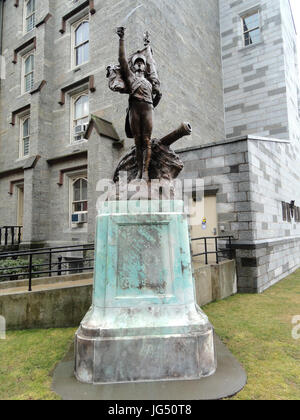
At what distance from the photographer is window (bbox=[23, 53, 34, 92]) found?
13445 millimetres

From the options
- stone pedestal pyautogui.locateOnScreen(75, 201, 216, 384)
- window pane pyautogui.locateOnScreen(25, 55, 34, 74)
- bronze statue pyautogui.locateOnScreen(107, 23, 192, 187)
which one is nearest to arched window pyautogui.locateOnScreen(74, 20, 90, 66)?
window pane pyautogui.locateOnScreen(25, 55, 34, 74)

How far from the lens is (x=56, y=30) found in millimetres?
12391

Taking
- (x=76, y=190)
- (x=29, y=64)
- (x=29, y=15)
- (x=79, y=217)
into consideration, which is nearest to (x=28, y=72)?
(x=29, y=64)

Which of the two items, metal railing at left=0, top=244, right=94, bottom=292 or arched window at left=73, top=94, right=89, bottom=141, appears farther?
arched window at left=73, top=94, right=89, bottom=141

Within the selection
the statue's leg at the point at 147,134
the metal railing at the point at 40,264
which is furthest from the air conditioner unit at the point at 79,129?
the statue's leg at the point at 147,134

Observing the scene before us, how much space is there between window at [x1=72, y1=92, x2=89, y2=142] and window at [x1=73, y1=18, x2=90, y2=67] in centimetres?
153

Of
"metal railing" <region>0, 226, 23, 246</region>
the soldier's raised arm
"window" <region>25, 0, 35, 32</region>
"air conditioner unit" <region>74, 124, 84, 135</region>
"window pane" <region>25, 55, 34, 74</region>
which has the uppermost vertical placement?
"window" <region>25, 0, 35, 32</region>

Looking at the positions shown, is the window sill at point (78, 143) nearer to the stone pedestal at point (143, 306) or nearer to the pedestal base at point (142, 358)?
the stone pedestal at point (143, 306)

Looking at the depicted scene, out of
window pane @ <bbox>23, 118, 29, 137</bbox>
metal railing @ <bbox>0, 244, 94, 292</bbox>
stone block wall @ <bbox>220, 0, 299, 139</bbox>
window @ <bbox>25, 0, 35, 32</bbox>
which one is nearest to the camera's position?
metal railing @ <bbox>0, 244, 94, 292</bbox>

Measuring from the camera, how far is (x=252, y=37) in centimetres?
1360

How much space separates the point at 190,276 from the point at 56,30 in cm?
1416

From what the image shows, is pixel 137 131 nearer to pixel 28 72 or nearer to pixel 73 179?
pixel 73 179

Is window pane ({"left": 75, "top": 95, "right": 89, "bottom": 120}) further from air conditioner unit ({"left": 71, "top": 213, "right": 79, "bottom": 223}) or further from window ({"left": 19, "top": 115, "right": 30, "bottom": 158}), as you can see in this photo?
air conditioner unit ({"left": 71, "top": 213, "right": 79, "bottom": 223})

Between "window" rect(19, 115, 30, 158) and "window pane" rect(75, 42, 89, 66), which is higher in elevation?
"window pane" rect(75, 42, 89, 66)
